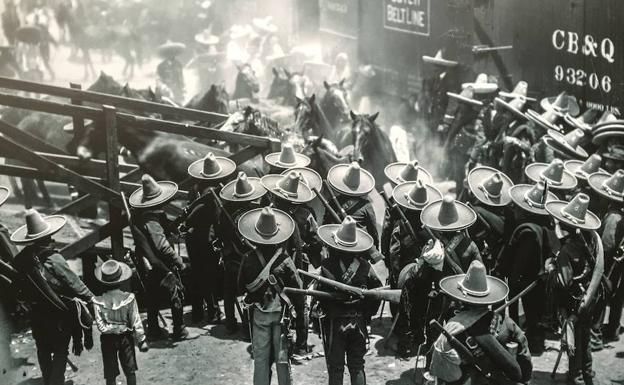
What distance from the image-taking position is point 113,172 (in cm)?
955

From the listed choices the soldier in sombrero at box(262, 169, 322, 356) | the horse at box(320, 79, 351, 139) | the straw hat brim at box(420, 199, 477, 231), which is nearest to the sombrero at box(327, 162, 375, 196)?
the soldier in sombrero at box(262, 169, 322, 356)

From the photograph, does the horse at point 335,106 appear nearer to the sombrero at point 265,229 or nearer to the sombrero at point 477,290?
the sombrero at point 265,229

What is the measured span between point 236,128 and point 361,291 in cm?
615

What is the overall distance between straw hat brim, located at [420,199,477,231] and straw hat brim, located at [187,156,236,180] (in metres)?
3.01

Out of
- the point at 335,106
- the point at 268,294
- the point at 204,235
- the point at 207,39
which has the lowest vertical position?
the point at 207,39

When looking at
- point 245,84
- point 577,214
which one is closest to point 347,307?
point 577,214

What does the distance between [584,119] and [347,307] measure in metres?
8.11

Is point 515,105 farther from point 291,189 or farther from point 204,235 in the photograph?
point 204,235

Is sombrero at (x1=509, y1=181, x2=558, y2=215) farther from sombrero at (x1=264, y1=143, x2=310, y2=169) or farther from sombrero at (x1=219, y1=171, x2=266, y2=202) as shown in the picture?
sombrero at (x1=219, y1=171, x2=266, y2=202)

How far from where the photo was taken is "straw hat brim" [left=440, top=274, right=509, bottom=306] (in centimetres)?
587

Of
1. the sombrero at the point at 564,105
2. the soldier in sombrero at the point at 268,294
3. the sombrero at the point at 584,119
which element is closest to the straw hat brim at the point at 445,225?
the soldier in sombrero at the point at 268,294

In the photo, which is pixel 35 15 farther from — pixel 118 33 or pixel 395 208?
pixel 395 208

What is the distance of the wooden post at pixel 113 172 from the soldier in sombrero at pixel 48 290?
1.68 meters

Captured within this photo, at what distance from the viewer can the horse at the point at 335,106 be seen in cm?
1619
